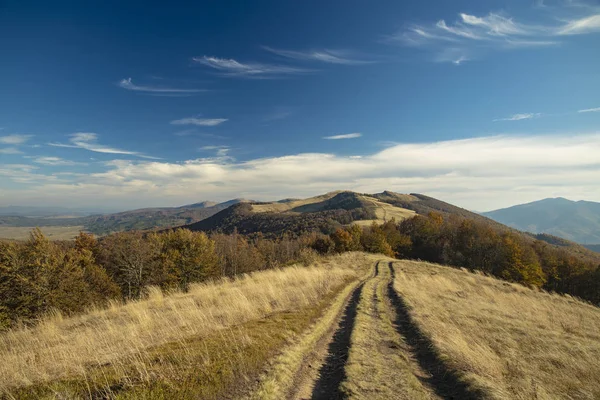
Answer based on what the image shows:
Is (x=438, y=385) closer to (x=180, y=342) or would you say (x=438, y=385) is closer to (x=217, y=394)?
(x=217, y=394)

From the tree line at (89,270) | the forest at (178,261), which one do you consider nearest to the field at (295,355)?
the tree line at (89,270)

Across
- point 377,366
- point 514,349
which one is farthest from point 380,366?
point 514,349

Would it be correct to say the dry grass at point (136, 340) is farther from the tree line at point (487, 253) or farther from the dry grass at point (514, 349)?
the tree line at point (487, 253)

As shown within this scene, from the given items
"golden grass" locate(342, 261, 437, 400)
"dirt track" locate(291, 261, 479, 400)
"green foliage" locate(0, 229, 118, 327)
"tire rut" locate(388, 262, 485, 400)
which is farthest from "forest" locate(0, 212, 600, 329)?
"tire rut" locate(388, 262, 485, 400)

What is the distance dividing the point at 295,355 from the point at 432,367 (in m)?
4.01

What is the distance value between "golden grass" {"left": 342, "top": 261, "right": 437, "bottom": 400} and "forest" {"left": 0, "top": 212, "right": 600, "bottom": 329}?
Result: 48.5 feet

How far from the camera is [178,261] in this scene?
54.4m

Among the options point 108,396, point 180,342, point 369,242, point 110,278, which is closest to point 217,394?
point 108,396

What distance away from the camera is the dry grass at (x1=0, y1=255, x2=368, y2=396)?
20.6 feet

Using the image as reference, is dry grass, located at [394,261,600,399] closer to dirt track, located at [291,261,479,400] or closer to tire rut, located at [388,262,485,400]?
tire rut, located at [388,262,485,400]

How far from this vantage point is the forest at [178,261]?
3020 cm

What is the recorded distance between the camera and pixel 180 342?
8188mm

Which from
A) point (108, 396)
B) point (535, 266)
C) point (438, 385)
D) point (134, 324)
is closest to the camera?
point (108, 396)

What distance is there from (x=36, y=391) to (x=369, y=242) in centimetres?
8064
